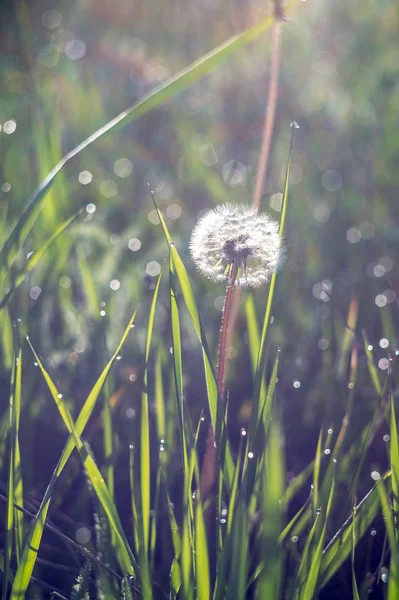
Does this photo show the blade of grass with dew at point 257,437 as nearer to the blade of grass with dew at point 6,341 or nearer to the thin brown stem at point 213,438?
the thin brown stem at point 213,438

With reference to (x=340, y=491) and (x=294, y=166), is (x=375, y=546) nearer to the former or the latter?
(x=340, y=491)

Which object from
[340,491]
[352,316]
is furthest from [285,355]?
[340,491]

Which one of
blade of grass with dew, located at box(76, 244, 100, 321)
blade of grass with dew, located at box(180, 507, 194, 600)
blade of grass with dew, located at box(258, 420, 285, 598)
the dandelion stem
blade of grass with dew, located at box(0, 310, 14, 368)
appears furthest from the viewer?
blade of grass with dew, located at box(76, 244, 100, 321)

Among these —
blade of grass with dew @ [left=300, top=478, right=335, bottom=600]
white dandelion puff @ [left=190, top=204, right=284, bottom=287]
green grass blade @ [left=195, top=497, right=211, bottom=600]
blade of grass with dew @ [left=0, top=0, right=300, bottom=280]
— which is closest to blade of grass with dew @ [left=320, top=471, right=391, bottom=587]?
blade of grass with dew @ [left=300, top=478, right=335, bottom=600]

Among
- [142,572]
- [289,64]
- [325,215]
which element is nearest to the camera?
[142,572]

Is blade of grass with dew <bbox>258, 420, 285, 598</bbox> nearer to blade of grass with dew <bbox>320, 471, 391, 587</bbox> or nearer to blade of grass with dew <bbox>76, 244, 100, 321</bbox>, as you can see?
blade of grass with dew <bbox>320, 471, 391, 587</bbox>

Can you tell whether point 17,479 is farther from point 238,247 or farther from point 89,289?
point 89,289
